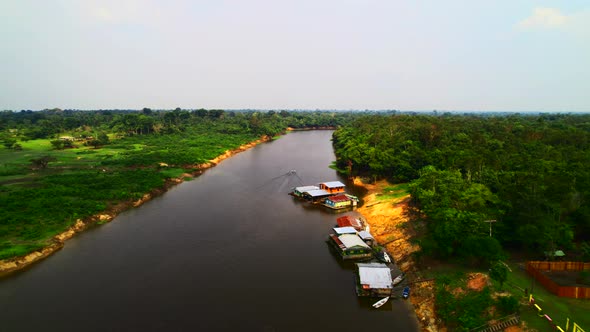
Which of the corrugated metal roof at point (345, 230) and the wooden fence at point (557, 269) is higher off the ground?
the wooden fence at point (557, 269)

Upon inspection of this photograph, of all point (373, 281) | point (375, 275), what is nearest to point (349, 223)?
point (375, 275)

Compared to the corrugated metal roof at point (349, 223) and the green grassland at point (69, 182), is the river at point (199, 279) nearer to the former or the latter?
the corrugated metal roof at point (349, 223)

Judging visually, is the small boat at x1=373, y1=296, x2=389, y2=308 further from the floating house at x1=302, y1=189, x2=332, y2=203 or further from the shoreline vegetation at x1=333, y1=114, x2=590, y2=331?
the floating house at x1=302, y1=189, x2=332, y2=203

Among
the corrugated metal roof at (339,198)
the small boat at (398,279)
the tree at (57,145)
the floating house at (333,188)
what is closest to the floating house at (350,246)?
the small boat at (398,279)

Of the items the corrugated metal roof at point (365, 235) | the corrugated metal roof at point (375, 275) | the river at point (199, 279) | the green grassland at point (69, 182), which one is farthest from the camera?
the green grassland at point (69, 182)

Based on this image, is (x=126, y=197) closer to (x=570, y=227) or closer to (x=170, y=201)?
(x=170, y=201)

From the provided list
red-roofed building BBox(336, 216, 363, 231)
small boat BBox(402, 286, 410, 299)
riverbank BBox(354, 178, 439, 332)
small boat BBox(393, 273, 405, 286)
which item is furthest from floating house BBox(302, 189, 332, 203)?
small boat BBox(402, 286, 410, 299)

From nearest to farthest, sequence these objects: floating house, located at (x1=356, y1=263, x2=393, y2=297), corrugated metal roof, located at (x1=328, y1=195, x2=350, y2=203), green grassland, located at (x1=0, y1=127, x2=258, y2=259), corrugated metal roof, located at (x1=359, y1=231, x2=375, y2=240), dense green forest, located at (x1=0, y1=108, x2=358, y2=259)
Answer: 1. floating house, located at (x1=356, y1=263, x2=393, y2=297)
2. corrugated metal roof, located at (x1=359, y1=231, x2=375, y2=240)
3. green grassland, located at (x1=0, y1=127, x2=258, y2=259)
4. dense green forest, located at (x1=0, y1=108, x2=358, y2=259)
5. corrugated metal roof, located at (x1=328, y1=195, x2=350, y2=203)

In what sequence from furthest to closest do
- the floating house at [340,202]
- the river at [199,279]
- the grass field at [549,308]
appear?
the floating house at [340,202], the river at [199,279], the grass field at [549,308]
